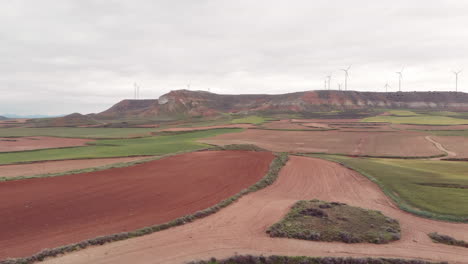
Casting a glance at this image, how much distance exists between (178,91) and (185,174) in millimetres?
167907

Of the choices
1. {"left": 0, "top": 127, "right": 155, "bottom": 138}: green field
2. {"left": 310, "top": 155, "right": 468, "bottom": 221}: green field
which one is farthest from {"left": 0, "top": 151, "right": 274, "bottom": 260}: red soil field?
{"left": 0, "top": 127, "right": 155, "bottom": 138}: green field

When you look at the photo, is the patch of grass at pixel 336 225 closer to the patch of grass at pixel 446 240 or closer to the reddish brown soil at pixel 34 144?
the patch of grass at pixel 446 240

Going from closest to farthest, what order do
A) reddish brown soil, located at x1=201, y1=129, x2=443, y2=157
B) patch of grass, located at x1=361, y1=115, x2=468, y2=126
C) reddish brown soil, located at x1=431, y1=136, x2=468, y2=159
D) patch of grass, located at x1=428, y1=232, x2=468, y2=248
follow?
patch of grass, located at x1=428, y1=232, x2=468, y2=248 < reddish brown soil, located at x1=431, y1=136, x2=468, y2=159 < reddish brown soil, located at x1=201, y1=129, x2=443, y2=157 < patch of grass, located at x1=361, y1=115, x2=468, y2=126

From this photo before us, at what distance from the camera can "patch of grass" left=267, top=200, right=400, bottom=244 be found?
560 inches

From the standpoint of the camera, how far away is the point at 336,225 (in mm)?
15508

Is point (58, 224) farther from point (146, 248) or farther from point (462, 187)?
point (462, 187)

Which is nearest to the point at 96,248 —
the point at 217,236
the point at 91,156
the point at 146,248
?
the point at 146,248

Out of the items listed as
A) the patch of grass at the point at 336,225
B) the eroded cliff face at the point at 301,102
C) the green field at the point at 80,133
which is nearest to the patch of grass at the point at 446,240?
the patch of grass at the point at 336,225

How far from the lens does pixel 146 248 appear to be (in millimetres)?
12945

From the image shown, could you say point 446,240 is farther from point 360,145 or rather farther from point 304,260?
point 360,145

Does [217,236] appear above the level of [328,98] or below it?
below

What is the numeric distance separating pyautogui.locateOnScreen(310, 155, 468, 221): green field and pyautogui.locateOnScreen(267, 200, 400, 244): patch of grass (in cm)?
365

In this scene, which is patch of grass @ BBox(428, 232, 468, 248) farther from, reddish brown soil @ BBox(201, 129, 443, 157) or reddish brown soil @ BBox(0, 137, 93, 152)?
reddish brown soil @ BBox(0, 137, 93, 152)

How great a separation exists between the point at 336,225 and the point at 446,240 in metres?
5.13
